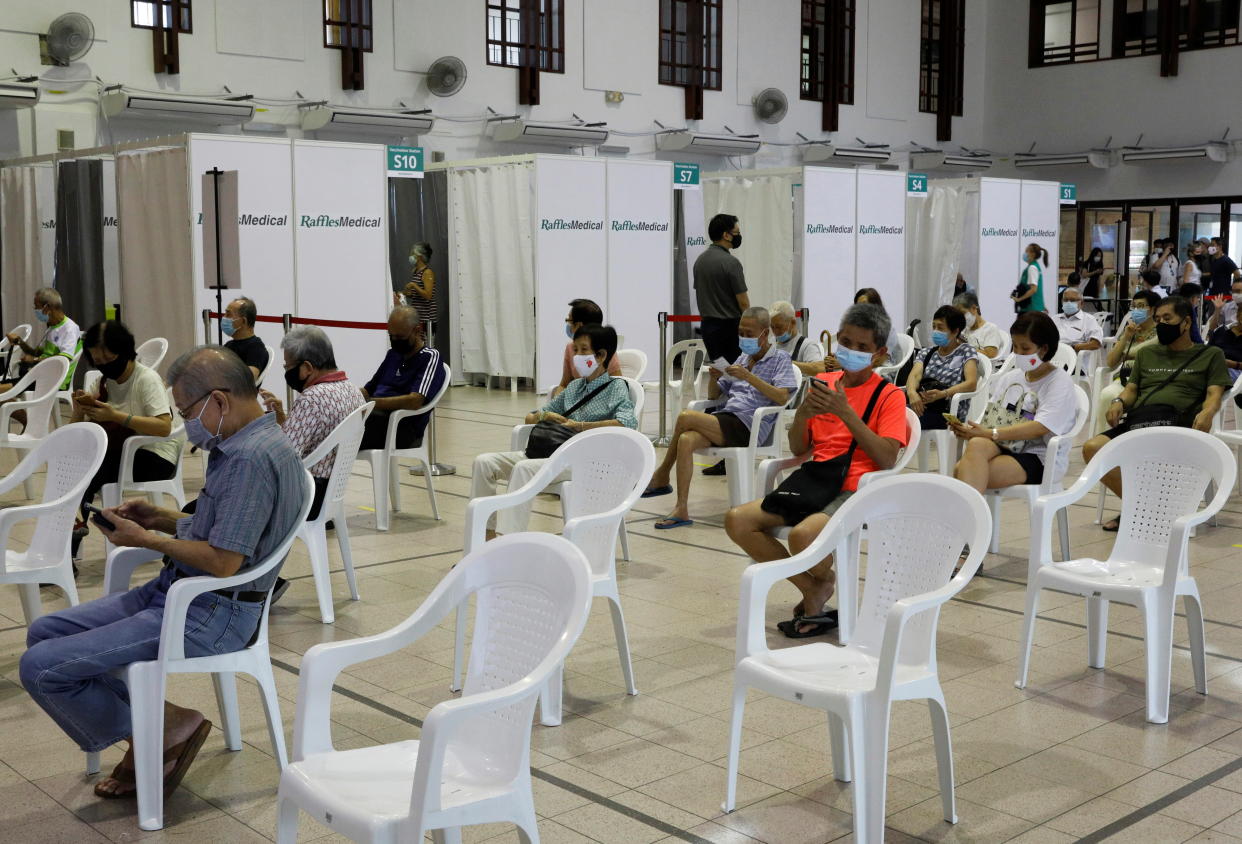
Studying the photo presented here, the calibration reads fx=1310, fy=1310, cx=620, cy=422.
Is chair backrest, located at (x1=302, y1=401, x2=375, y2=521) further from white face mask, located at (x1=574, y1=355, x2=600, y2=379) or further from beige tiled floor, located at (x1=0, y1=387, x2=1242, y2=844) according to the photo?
white face mask, located at (x1=574, y1=355, x2=600, y2=379)

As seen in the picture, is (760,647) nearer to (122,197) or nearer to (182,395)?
(182,395)

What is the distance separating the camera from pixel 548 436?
20.1 feet

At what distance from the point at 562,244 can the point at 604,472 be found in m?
8.03

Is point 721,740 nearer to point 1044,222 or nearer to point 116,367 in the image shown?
point 116,367

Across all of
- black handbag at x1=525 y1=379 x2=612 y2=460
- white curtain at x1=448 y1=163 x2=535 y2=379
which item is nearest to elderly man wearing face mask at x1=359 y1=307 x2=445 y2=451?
black handbag at x1=525 y1=379 x2=612 y2=460

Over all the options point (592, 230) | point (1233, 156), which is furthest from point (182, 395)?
point (1233, 156)

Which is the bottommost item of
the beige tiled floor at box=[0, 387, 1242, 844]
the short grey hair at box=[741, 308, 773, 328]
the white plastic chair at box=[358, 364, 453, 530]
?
the beige tiled floor at box=[0, 387, 1242, 844]

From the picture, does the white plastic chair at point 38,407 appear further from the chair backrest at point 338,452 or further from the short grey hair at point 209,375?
the short grey hair at point 209,375

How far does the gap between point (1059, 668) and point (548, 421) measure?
2.65m

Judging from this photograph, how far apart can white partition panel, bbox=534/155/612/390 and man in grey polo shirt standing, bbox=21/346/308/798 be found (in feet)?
28.4

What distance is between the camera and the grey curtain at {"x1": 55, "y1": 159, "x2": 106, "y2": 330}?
11898mm

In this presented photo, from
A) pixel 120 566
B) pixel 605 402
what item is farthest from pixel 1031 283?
pixel 120 566

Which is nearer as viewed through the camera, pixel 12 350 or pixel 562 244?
pixel 12 350

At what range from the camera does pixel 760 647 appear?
3363 millimetres
